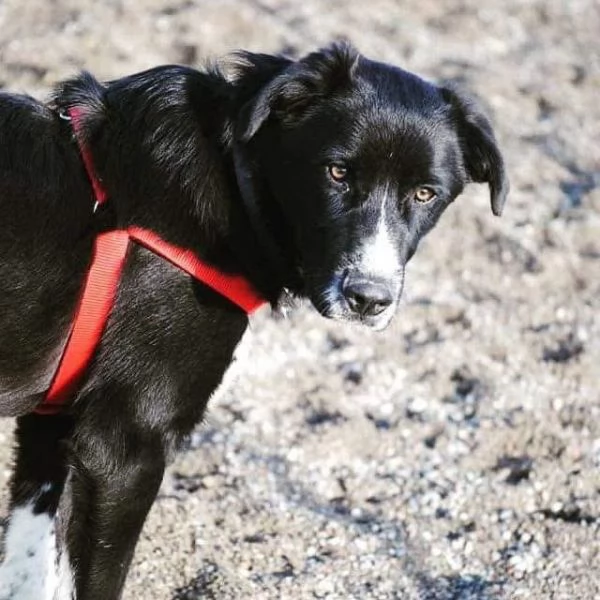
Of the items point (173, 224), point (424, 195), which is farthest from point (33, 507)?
point (424, 195)

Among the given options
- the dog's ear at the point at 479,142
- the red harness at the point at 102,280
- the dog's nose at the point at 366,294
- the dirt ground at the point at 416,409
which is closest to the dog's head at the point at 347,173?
the dog's nose at the point at 366,294

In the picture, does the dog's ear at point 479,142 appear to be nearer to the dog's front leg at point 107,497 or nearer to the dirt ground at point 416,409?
the dirt ground at point 416,409

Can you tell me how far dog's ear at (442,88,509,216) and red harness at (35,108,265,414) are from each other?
0.85 metres

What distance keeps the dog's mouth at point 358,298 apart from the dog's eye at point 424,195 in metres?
Answer: 0.24

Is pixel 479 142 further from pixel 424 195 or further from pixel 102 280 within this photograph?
pixel 102 280

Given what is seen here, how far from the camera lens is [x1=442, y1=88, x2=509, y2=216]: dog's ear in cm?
353

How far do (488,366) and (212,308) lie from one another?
2310 mm

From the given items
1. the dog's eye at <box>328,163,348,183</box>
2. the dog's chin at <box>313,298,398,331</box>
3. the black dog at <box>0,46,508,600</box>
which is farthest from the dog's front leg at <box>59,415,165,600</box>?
the dog's eye at <box>328,163,348,183</box>

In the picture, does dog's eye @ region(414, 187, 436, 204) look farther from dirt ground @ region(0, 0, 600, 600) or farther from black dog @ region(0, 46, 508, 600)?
dirt ground @ region(0, 0, 600, 600)

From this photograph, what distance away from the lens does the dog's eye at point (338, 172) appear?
10.8 ft

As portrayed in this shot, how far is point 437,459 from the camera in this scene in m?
4.68

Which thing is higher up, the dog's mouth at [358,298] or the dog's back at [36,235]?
the dog's back at [36,235]

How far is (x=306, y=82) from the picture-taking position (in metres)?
3.29

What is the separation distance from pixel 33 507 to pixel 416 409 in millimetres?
1922
